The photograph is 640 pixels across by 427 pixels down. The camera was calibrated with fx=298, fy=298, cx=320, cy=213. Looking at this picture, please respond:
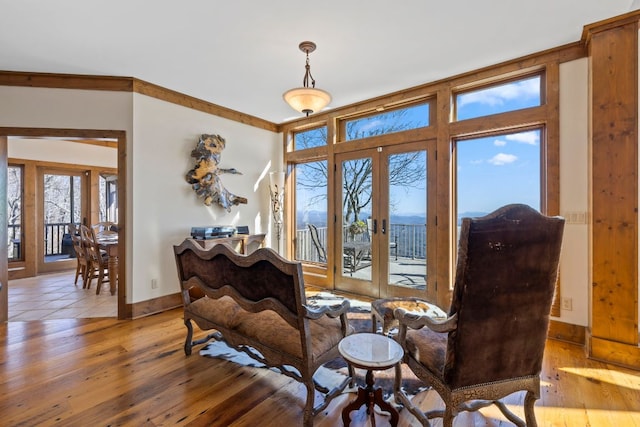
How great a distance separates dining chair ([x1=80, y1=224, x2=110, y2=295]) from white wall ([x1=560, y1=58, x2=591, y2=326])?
19.1 feet

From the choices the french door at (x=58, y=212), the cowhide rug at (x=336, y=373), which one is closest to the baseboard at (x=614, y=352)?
the cowhide rug at (x=336, y=373)

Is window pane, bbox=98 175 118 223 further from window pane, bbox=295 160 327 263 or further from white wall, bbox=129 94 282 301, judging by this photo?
window pane, bbox=295 160 327 263

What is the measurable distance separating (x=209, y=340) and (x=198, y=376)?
1.89ft

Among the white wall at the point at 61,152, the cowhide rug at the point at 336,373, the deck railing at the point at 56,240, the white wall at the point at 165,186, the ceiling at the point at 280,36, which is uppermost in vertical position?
the ceiling at the point at 280,36

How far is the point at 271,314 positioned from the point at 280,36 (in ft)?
7.76

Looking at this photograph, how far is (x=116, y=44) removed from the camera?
2768 millimetres

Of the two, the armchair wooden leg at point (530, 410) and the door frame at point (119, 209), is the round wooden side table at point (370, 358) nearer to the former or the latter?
the armchair wooden leg at point (530, 410)

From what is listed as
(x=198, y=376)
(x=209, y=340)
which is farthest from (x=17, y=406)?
(x=209, y=340)

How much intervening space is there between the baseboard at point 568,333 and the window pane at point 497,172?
3.83 ft

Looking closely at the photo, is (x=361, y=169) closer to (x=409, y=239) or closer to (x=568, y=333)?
(x=409, y=239)

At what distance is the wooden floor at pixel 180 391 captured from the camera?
1.82 m

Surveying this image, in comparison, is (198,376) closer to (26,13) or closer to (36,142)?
(26,13)

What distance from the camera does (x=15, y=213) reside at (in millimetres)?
5570

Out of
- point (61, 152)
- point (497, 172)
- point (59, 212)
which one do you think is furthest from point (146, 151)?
point (59, 212)
